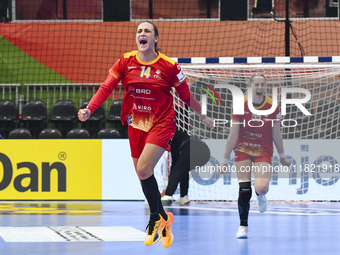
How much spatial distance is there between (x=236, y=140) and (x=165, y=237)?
1.46 m

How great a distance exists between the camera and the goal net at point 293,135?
7.84 meters

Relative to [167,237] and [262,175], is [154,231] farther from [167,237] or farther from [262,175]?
[262,175]

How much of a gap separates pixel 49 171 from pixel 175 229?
408 cm

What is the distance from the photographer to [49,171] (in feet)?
27.8

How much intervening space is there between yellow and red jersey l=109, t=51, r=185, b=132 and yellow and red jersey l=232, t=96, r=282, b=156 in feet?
3.62

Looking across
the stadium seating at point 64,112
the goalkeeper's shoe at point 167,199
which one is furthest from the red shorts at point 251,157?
the stadium seating at point 64,112

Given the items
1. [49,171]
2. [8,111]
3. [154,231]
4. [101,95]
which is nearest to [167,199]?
[49,171]

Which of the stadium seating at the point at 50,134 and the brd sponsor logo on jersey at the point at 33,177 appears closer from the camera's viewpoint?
the brd sponsor logo on jersey at the point at 33,177

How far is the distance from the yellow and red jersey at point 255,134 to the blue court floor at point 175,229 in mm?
921

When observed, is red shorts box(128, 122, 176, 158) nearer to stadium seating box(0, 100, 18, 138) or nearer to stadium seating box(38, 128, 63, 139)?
stadium seating box(38, 128, 63, 139)

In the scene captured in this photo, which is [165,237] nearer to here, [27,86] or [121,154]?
[121,154]

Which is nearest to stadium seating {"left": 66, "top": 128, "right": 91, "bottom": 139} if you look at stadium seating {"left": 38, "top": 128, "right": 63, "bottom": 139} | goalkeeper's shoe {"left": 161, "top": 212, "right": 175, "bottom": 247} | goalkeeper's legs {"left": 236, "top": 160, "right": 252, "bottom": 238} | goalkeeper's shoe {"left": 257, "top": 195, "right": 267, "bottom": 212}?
stadium seating {"left": 38, "top": 128, "right": 63, "bottom": 139}

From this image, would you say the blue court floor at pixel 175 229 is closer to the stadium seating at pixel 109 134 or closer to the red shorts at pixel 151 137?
the red shorts at pixel 151 137

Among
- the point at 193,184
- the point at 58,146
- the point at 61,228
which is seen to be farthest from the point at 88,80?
the point at 61,228
